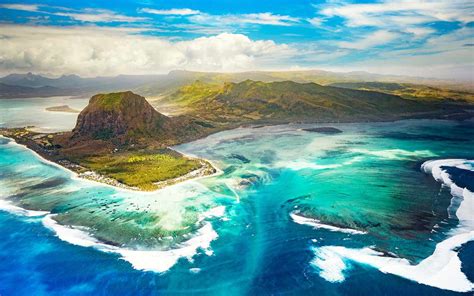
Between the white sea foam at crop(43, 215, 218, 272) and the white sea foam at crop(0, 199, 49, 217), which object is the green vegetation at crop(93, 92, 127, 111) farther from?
the white sea foam at crop(43, 215, 218, 272)

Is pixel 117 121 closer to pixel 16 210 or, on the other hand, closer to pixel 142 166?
pixel 142 166

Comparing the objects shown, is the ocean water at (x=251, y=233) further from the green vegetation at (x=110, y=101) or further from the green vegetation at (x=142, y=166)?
the green vegetation at (x=110, y=101)

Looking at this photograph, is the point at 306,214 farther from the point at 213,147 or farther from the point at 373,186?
the point at 213,147

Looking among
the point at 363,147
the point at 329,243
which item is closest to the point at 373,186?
the point at 329,243

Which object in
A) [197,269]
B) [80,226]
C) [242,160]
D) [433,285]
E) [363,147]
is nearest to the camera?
[433,285]

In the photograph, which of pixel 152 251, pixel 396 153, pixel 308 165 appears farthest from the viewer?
pixel 396 153

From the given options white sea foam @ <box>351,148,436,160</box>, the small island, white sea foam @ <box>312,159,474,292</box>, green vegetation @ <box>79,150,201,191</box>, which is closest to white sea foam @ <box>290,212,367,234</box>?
white sea foam @ <box>312,159,474,292</box>

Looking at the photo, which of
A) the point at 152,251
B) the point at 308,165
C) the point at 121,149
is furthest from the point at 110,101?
the point at 152,251
